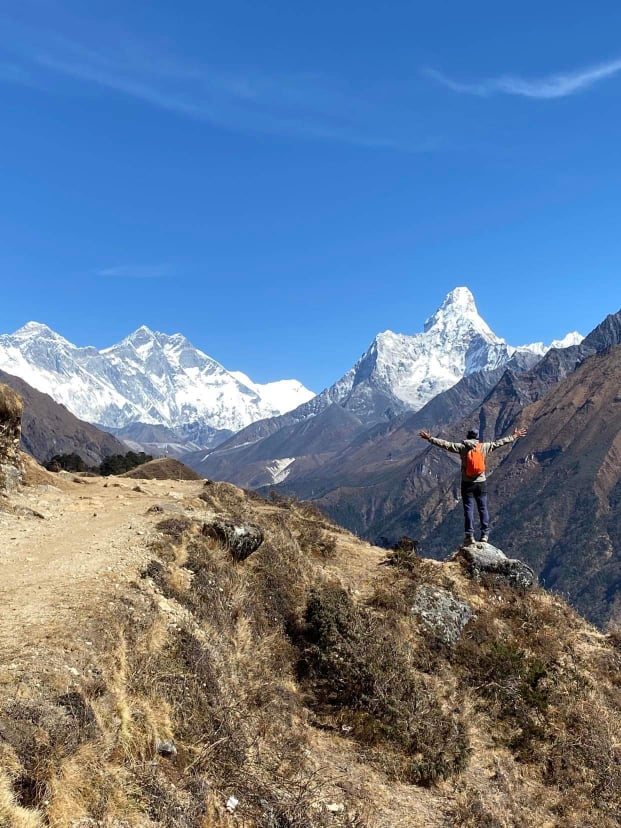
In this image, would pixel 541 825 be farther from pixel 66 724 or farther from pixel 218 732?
pixel 66 724

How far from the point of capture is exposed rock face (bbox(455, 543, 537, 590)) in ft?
73.7

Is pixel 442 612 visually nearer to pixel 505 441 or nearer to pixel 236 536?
pixel 236 536

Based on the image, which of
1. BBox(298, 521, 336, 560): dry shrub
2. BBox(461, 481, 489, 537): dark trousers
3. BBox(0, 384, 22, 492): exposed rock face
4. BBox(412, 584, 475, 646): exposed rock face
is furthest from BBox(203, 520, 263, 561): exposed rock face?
BBox(0, 384, 22, 492): exposed rock face

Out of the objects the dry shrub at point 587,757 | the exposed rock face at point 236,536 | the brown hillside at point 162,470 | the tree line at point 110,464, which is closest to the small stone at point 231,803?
the dry shrub at point 587,757

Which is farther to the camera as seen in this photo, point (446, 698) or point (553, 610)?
point (553, 610)

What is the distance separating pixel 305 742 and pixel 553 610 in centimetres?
1301

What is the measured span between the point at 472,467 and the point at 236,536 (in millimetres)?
9827

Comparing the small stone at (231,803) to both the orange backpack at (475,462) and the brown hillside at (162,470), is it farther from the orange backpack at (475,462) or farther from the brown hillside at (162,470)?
the brown hillside at (162,470)

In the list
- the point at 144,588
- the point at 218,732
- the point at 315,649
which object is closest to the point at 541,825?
the point at 315,649

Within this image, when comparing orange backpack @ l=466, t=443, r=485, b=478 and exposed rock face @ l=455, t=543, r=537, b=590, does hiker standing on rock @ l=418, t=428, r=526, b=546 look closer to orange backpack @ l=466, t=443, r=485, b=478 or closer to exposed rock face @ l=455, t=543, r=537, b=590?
orange backpack @ l=466, t=443, r=485, b=478

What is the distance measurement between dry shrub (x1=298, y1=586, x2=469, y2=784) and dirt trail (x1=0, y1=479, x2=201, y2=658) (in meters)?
5.42

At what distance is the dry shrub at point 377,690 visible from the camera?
12944 mm

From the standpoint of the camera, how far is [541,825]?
39.2 ft

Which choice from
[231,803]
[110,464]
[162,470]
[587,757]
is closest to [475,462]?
[587,757]
